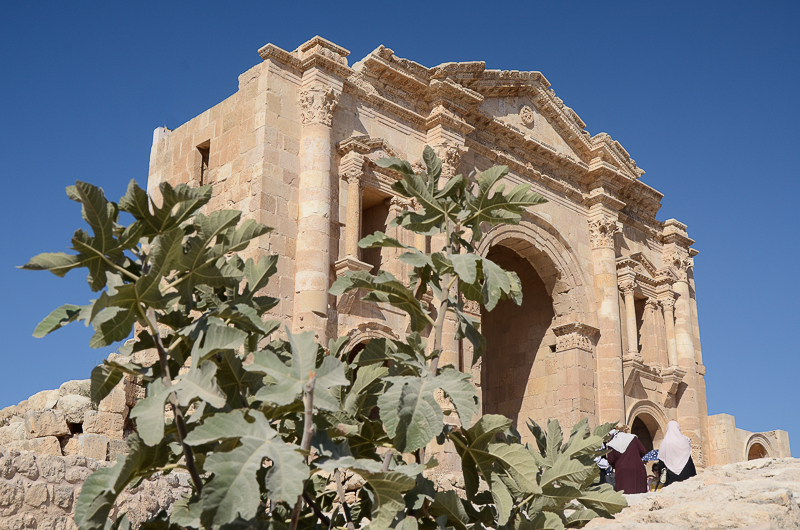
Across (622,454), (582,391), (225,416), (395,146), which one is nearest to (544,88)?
(395,146)

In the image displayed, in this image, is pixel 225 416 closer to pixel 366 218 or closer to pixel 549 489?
pixel 549 489

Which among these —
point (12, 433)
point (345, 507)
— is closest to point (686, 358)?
point (12, 433)

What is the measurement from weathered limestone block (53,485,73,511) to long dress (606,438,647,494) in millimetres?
7507

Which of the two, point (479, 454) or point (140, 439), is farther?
point (479, 454)

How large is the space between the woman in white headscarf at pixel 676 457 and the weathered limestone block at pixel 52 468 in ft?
28.3

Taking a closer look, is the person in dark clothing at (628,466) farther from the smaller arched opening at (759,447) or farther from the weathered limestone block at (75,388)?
the smaller arched opening at (759,447)

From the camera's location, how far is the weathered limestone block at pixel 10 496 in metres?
5.52

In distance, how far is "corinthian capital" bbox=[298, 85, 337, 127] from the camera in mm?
13406

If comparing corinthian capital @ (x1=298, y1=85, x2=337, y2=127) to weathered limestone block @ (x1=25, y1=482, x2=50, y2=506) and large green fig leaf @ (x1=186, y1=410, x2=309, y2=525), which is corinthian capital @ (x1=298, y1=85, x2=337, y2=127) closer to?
weathered limestone block @ (x1=25, y1=482, x2=50, y2=506)

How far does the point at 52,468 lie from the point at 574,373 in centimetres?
1260

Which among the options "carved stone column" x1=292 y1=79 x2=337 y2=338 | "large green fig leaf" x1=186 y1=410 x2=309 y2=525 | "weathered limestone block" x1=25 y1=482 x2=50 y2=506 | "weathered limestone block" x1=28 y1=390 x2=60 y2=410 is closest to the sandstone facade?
"carved stone column" x1=292 y1=79 x2=337 y2=338

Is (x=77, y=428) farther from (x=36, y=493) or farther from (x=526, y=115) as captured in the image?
(x=526, y=115)

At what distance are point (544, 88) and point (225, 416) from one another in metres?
16.7

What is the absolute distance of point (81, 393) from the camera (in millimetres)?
10711
